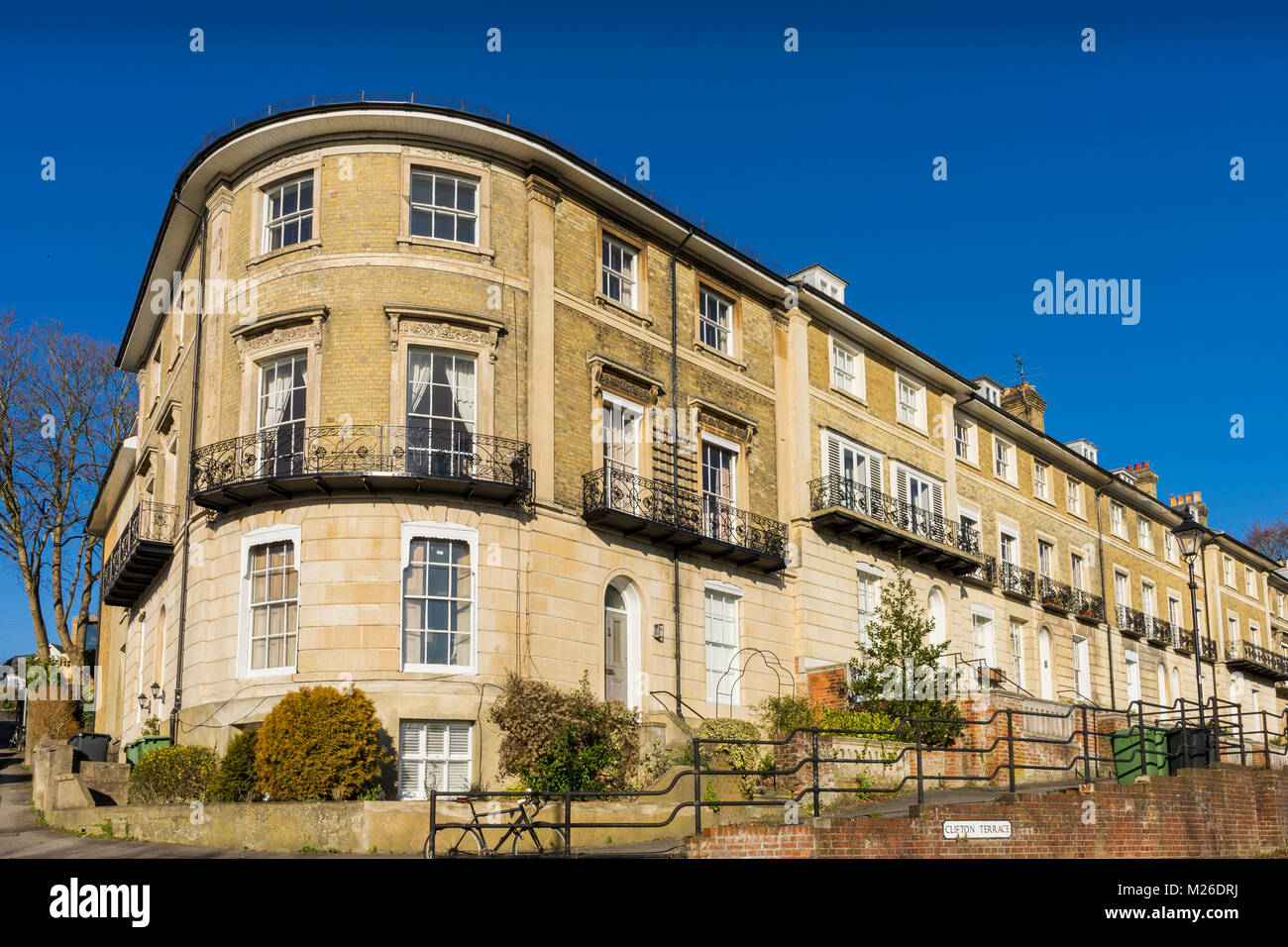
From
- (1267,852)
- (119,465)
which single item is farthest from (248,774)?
(119,465)

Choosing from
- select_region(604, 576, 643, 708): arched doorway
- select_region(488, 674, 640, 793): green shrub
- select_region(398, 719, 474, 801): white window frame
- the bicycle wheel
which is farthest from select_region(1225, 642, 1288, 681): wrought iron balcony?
the bicycle wheel

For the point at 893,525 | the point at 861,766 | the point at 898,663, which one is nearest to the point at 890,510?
the point at 893,525

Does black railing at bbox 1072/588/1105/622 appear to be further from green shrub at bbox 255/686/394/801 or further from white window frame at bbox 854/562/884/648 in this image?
green shrub at bbox 255/686/394/801

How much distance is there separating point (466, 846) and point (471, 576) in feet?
19.2

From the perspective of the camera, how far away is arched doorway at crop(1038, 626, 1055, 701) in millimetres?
38938

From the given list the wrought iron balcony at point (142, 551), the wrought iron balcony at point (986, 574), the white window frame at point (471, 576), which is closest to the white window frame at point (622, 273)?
the white window frame at point (471, 576)

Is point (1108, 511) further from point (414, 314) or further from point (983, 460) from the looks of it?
point (414, 314)

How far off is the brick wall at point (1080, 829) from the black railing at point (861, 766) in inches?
14.9

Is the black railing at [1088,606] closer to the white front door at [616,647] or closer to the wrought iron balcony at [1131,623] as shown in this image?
the wrought iron balcony at [1131,623]

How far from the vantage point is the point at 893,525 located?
3234 centimetres

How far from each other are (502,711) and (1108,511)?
108ft

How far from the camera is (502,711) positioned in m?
21.2

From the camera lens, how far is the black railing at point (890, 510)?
98.8ft

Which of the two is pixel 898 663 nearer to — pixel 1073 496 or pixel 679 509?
pixel 679 509
